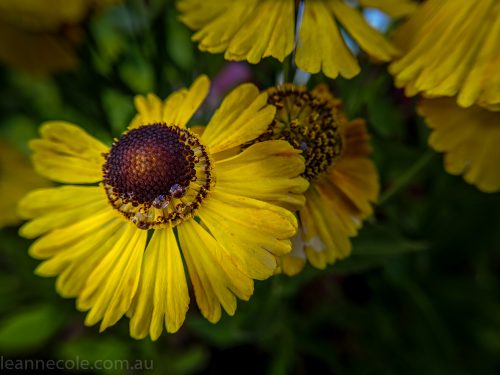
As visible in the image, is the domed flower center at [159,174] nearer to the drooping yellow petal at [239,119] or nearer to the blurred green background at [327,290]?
the drooping yellow petal at [239,119]

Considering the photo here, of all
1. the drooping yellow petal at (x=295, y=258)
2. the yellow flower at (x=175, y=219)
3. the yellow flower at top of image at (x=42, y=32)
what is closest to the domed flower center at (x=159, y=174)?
the yellow flower at (x=175, y=219)

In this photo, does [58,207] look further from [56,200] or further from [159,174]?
[159,174]

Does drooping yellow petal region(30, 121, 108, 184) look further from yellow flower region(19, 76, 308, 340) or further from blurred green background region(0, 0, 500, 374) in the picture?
blurred green background region(0, 0, 500, 374)

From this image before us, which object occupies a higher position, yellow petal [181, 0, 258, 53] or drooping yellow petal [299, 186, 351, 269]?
yellow petal [181, 0, 258, 53]

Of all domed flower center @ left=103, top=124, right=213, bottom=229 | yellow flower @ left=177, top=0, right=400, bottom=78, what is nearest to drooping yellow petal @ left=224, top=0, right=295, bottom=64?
yellow flower @ left=177, top=0, right=400, bottom=78

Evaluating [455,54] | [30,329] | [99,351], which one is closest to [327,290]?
[99,351]

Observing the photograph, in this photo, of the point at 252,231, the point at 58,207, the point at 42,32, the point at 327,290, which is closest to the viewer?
the point at 252,231
